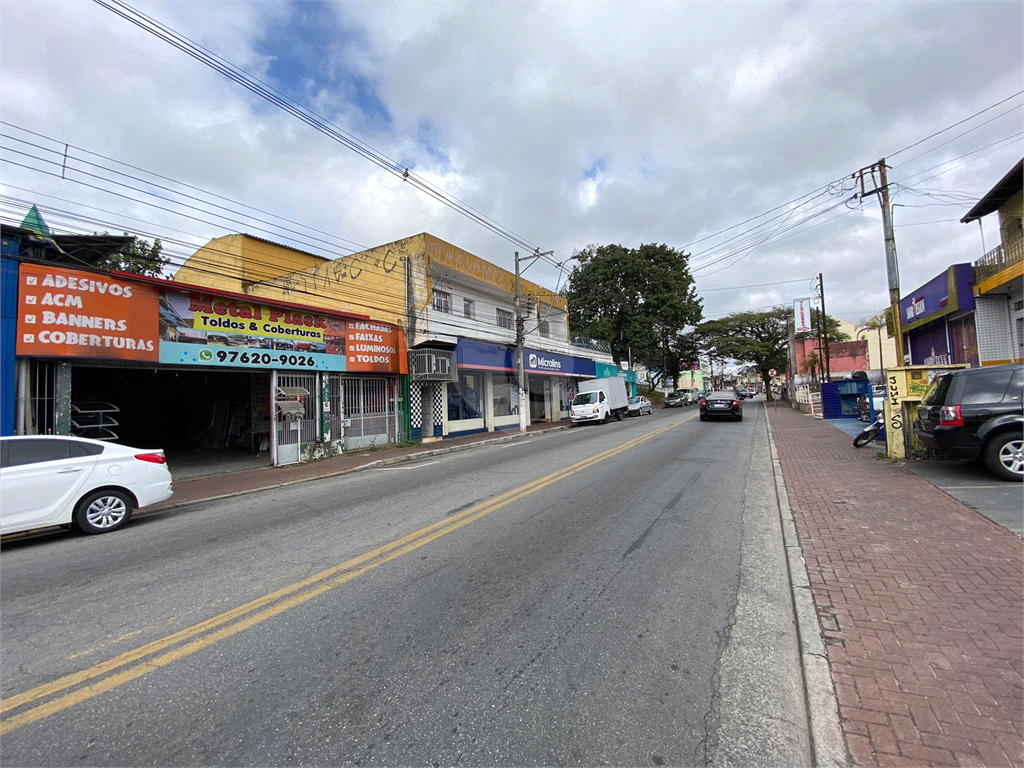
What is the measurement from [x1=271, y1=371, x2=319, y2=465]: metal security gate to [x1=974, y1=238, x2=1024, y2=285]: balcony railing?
803 inches

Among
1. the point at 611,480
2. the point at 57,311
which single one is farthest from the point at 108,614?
the point at 57,311

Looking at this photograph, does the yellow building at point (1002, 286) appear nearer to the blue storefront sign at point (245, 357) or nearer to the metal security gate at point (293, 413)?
the blue storefront sign at point (245, 357)

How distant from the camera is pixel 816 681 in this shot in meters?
2.85

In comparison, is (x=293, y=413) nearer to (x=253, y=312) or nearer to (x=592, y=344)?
(x=253, y=312)

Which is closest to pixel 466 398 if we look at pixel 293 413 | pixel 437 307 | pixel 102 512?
pixel 437 307

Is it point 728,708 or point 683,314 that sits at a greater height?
point 683,314

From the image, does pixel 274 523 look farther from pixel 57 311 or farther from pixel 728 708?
pixel 57 311

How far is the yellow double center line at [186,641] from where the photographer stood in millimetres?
2801

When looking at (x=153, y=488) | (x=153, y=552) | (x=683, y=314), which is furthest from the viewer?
(x=683, y=314)

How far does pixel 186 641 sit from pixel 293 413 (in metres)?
11.4

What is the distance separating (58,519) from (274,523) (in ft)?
8.80

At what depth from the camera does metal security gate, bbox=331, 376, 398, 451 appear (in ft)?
52.9

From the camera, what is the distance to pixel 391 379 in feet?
59.0

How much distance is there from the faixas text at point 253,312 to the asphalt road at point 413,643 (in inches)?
269
